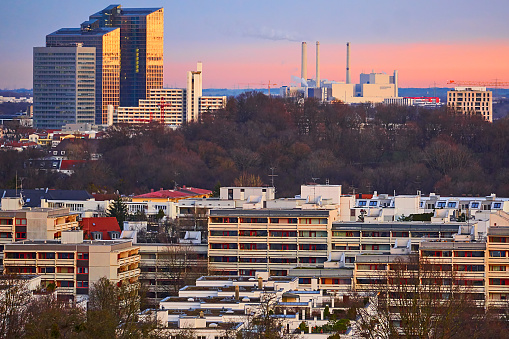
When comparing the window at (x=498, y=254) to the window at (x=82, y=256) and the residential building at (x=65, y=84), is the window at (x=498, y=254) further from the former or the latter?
the residential building at (x=65, y=84)

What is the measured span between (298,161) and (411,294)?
55051 millimetres

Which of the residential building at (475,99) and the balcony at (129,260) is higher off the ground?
the residential building at (475,99)

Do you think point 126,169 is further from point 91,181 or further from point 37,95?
point 37,95

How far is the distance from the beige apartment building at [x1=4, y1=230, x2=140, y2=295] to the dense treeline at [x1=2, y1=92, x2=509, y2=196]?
31.1 metres

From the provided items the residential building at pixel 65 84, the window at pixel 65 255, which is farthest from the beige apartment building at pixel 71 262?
the residential building at pixel 65 84

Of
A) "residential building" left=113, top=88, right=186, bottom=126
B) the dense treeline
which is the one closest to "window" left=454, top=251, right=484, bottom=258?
the dense treeline

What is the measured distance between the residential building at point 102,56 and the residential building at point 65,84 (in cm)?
216

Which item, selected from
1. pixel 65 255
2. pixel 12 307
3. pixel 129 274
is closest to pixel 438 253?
pixel 129 274

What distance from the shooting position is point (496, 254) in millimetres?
38781

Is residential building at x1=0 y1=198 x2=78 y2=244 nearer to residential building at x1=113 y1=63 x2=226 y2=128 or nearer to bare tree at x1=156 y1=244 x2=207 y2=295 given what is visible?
Answer: bare tree at x1=156 y1=244 x2=207 y2=295

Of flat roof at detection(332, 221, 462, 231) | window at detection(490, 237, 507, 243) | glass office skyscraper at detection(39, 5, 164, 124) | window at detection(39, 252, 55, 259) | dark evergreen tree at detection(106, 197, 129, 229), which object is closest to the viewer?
window at detection(490, 237, 507, 243)

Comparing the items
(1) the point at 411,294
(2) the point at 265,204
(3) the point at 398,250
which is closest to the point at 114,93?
(2) the point at 265,204

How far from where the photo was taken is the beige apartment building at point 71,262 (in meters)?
39.0

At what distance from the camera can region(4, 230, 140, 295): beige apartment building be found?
128ft
